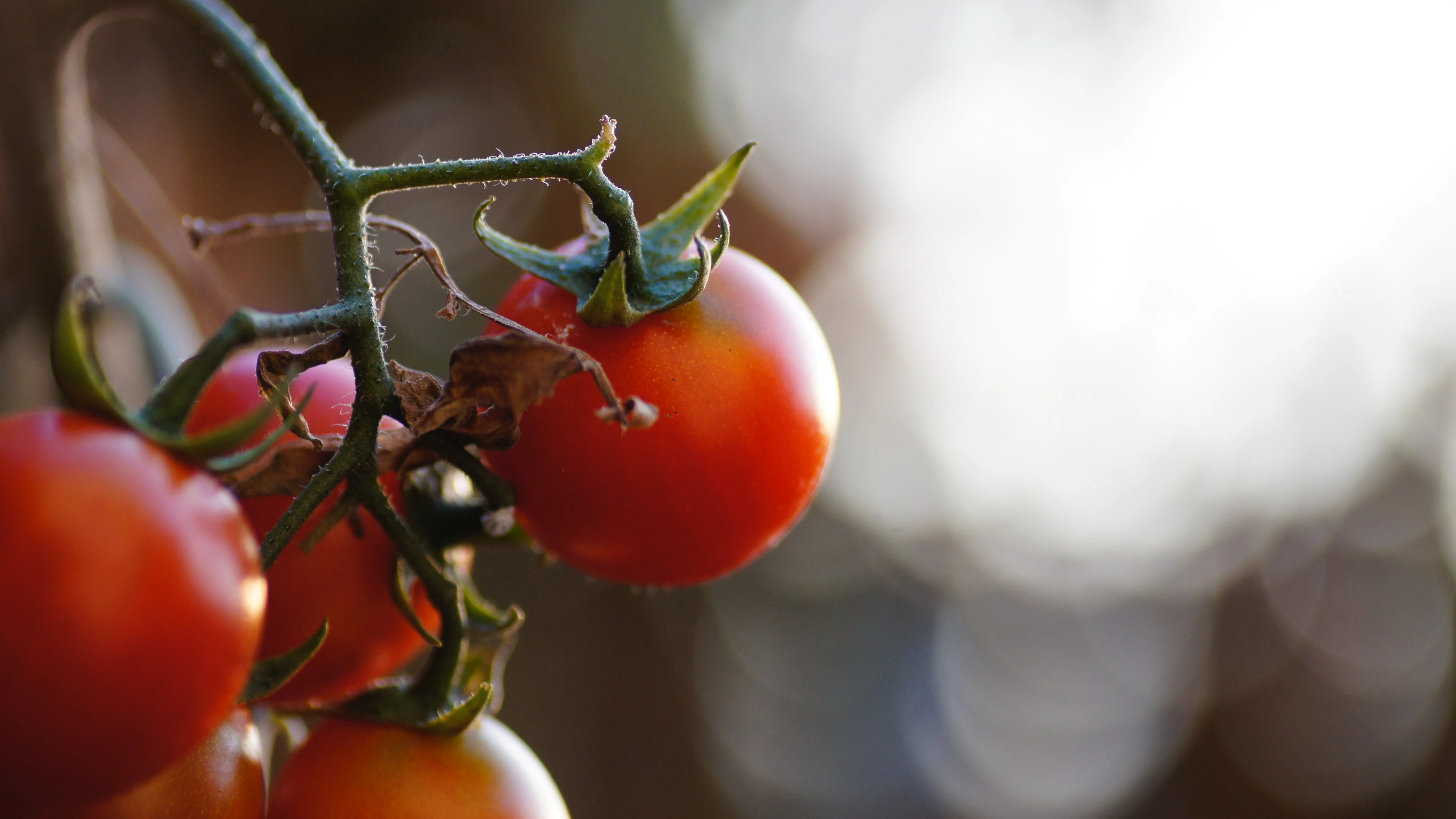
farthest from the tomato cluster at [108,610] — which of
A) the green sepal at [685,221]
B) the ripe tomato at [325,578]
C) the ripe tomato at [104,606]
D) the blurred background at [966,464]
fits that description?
the blurred background at [966,464]

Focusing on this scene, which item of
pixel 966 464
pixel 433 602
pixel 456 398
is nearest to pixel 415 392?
pixel 456 398

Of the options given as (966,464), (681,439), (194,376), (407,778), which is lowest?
(966,464)

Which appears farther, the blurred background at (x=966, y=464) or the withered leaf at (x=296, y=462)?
the blurred background at (x=966, y=464)

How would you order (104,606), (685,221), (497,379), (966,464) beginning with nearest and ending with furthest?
1. (104,606)
2. (497,379)
3. (685,221)
4. (966,464)

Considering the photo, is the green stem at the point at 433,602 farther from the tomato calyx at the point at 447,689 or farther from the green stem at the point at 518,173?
the green stem at the point at 518,173

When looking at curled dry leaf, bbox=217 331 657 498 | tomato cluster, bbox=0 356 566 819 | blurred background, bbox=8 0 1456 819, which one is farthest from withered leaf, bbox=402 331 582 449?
blurred background, bbox=8 0 1456 819

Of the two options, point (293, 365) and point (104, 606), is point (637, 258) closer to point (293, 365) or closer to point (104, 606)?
point (293, 365)
